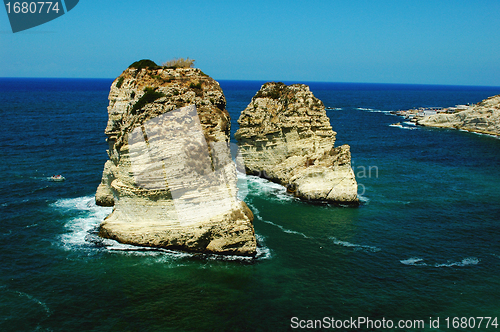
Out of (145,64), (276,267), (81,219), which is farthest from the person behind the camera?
(81,219)

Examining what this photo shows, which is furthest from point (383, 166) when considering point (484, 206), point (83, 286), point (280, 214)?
point (83, 286)

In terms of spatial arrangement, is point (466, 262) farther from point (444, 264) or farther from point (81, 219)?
point (81, 219)

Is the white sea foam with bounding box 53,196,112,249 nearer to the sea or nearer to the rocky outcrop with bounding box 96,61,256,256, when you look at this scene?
the sea

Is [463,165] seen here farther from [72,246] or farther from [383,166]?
[72,246]

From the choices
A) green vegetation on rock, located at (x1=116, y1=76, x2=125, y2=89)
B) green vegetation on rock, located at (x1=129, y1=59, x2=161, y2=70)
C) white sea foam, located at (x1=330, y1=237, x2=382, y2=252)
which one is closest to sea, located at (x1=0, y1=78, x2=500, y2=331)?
white sea foam, located at (x1=330, y1=237, x2=382, y2=252)

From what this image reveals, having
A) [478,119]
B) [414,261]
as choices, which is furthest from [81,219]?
[478,119]

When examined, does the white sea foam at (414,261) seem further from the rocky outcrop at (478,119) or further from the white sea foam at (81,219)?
the rocky outcrop at (478,119)
